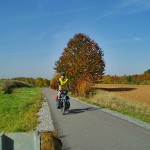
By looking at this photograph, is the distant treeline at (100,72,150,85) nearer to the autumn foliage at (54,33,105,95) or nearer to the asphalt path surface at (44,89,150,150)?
the autumn foliage at (54,33,105,95)

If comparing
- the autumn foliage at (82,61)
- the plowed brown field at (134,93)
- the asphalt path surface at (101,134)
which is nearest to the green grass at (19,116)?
the asphalt path surface at (101,134)

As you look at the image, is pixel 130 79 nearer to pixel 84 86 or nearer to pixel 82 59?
pixel 82 59

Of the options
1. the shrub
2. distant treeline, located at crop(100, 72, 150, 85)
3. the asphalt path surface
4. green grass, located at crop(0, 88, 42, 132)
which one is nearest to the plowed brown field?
the shrub

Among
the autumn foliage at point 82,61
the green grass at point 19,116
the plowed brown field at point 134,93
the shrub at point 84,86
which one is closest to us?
the green grass at point 19,116

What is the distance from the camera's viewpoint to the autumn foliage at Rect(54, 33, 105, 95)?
39875 mm

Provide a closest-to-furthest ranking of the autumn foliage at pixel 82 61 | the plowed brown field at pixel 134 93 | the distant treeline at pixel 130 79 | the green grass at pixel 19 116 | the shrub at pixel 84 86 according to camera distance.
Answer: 1. the green grass at pixel 19 116
2. the plowed brown field at pixel 134 93
3. the shrub at pixel 84 86
4. the autumn foliage at pixel 82 61
5. the distant treeline at pixel 130 79

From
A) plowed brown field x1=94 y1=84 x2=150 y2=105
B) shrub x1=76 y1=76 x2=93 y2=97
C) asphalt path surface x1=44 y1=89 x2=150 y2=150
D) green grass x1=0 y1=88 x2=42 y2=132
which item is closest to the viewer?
asphalt path surface x1=44 y1=89 x2=150 y2=150

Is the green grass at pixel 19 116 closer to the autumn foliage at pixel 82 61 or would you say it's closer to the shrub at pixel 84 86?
the shrub at pixel 84 86

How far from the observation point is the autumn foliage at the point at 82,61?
39.9 metres

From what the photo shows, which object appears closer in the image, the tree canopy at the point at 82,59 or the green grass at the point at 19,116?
the green grass at the point at 19,116

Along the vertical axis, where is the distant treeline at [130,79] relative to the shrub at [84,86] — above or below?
above

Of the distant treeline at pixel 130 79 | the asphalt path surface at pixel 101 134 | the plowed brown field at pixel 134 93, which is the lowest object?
the asphalt path surface at pixel 101 134

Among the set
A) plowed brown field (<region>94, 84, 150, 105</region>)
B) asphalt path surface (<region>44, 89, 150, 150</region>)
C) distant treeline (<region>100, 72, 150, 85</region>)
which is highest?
distant treeline (<region>100, 72, 150, 85</region>)

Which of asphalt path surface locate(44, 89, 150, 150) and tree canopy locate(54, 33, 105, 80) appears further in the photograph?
tree canopy locate(54, 33, 105, 80)
